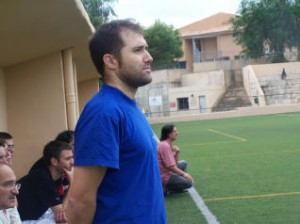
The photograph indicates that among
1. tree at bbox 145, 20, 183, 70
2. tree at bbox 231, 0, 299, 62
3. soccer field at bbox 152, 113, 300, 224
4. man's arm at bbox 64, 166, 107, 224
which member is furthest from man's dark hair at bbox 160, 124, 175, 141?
tree at bbox 145, 20, 183, 70

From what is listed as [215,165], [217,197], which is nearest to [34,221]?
[217,197]

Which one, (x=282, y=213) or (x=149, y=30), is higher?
(x=149, y=30)

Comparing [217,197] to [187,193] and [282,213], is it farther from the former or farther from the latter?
[282,213]

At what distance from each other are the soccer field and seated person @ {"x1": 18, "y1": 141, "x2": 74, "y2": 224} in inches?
86.9

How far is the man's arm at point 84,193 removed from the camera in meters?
2.44

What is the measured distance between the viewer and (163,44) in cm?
6600

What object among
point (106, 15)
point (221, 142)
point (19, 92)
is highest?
point (106, 15)

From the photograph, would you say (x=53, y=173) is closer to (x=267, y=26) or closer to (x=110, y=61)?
(x=110, y=61)

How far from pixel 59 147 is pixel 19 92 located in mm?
2763

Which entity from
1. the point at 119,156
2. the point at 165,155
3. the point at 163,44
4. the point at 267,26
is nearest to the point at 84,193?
the point at 119,156

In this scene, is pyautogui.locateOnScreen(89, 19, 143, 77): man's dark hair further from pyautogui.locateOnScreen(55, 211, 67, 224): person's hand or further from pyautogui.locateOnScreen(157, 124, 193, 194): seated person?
pyautogui.locateOnScreen(157, 124, 193, 194): seated person

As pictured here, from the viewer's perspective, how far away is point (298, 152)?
14484 mm

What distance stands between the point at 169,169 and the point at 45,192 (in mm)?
3866

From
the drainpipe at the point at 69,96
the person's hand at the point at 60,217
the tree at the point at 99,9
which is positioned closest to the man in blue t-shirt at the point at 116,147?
the person's hand at the point at 60,217
